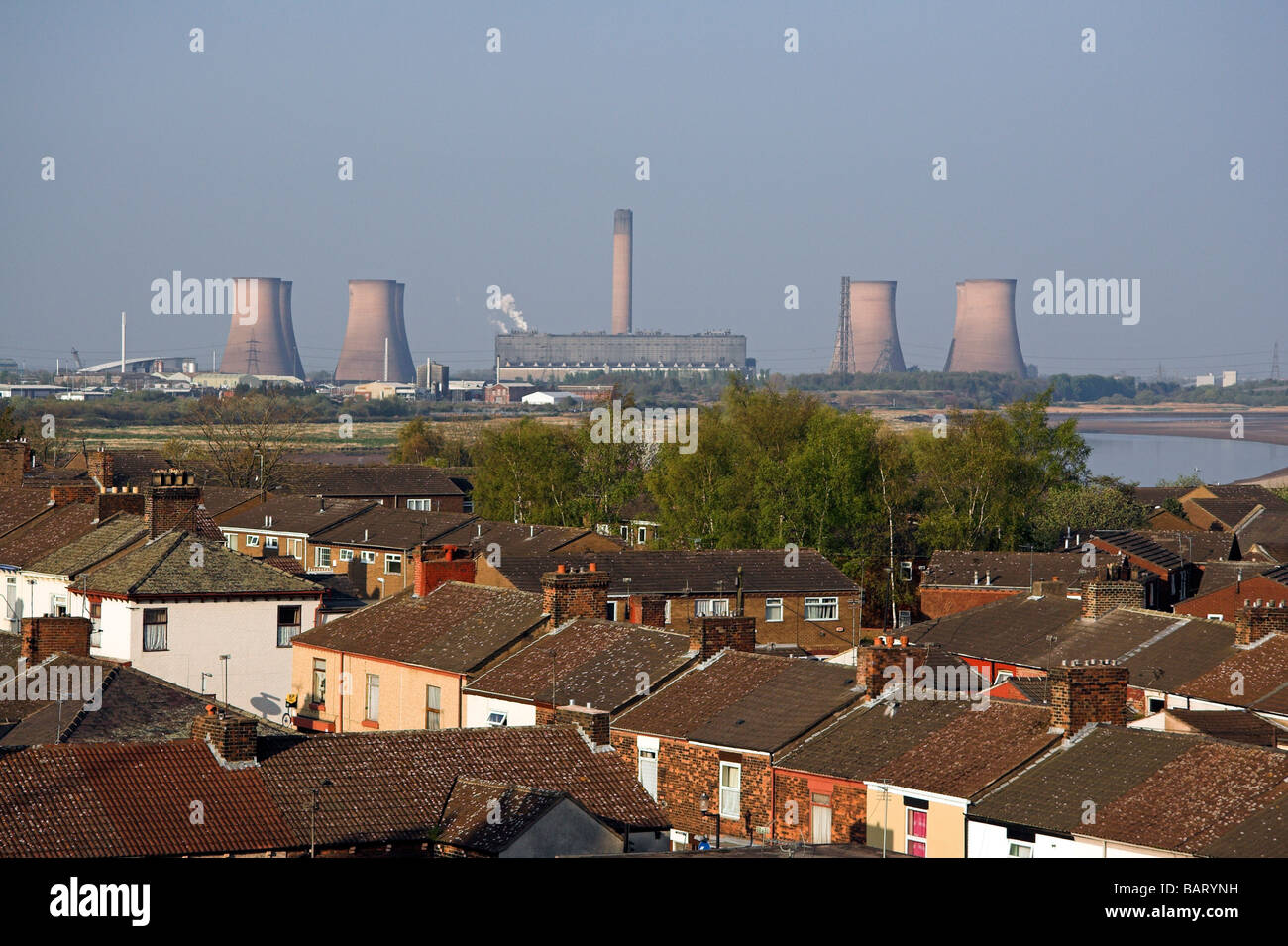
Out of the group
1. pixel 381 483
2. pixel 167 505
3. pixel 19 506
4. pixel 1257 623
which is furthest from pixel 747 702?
pixel 381 483

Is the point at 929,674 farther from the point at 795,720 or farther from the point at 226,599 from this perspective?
the point at 226,599

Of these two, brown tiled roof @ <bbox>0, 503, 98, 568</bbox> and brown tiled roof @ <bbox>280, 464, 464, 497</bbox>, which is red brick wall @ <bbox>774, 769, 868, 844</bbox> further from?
brown tiled roof @ <bbox>280, 464, 464, 497</bbox>

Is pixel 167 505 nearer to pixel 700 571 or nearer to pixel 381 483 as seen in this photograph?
pixel 700 571

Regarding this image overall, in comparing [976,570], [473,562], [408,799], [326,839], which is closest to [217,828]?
[326,839]

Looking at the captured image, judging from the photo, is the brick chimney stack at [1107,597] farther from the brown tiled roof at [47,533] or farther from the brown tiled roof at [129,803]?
the brown tiled roof at [47,533]

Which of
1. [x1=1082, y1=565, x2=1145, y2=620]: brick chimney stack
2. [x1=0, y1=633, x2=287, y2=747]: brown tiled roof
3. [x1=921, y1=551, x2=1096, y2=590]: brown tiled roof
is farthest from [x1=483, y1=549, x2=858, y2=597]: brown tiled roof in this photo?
[x1=0, y1=633, x2=287, y2=747]: brown tiled roof

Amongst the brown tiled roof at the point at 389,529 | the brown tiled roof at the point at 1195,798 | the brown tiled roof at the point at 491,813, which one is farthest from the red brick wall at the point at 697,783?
the brown tiled roof at the point at 389,529
